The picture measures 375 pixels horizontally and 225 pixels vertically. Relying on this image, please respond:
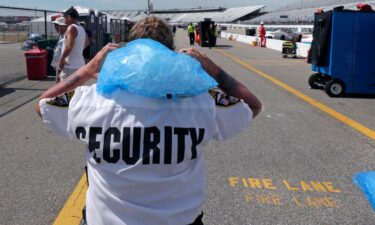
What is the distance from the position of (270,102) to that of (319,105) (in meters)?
1.03

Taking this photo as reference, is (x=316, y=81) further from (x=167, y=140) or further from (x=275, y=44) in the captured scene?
(x=275, y=44)

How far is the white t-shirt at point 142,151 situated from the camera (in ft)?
5.65

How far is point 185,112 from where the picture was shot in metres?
1.75

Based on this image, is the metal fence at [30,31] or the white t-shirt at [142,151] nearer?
the white t-shirt at [142,151]

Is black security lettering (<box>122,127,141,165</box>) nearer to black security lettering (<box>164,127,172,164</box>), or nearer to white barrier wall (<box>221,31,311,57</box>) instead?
black security lettering (<box>164,127,172,164</box>)

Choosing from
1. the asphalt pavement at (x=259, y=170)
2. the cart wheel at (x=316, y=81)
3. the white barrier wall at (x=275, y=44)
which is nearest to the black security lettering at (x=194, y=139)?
the asphalt pavement at (x=259, y=170)

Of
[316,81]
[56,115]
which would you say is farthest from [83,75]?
[316,81]

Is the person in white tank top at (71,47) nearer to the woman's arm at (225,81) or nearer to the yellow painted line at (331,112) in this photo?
the yellow painted line at (331,112)

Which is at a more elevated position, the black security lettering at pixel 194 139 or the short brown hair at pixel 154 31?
→ the short brown hair at pixel 154 31

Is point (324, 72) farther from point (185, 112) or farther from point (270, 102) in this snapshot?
point (185, 112)

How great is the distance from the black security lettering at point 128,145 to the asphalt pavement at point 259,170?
7.61 ft

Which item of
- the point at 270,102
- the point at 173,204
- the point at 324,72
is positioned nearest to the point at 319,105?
the point at 270,102

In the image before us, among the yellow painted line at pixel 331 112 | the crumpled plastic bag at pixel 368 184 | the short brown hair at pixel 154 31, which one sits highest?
the short brown hair at pixel 154 31

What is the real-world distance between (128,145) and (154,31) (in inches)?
18.4
